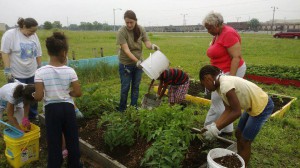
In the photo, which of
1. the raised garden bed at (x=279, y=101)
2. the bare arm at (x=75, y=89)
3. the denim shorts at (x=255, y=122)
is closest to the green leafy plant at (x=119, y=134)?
the bare arm at (x=75, y=89)

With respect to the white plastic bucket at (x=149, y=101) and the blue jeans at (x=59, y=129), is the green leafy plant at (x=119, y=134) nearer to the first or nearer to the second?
Result: the blue jeans at (x=59, y=129)

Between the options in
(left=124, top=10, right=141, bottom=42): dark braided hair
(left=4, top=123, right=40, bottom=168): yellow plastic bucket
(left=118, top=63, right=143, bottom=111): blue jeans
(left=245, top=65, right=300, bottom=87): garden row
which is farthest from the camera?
(left=245, top=65, right=300, bottom=87): garden row

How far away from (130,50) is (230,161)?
2.63 meters

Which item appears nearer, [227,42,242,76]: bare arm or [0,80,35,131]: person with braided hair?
[0,80,35,131]: person with braided hair

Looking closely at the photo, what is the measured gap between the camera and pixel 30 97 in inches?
133

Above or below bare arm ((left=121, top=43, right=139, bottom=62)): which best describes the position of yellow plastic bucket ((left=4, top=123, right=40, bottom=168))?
below

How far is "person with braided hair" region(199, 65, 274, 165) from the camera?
105 inches

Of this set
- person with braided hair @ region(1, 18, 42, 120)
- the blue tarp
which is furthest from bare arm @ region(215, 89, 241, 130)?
the blue tarp

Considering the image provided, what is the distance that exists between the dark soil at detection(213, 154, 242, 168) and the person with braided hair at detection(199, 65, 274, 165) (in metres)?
0.25

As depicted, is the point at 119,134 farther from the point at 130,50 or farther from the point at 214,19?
the point at 214,19

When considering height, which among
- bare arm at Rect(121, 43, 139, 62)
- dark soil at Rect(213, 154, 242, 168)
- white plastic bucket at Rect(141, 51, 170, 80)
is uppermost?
bare arm at Rect(121, 43, 139, 62)

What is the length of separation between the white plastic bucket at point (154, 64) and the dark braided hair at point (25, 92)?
5.75 feet

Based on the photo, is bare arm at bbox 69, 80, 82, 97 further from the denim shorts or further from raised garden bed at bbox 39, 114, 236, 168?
the denim shorts

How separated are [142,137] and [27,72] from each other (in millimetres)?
2343
